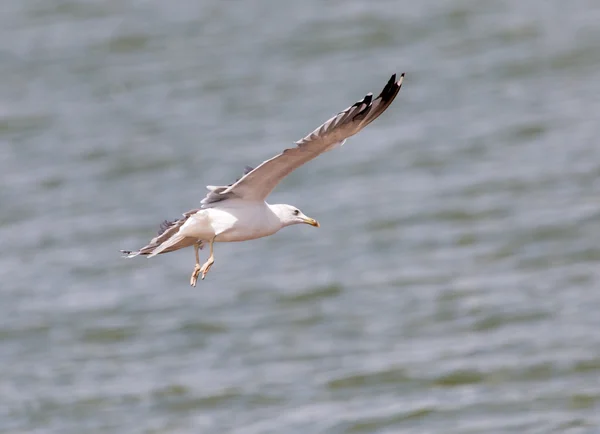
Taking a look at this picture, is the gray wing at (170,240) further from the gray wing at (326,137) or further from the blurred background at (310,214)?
the blurred background at (310,214)

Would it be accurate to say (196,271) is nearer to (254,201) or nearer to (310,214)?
(254,201)

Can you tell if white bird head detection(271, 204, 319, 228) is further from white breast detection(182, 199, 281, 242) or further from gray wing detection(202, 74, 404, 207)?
gray wing detection(202, 74, 404, 207)

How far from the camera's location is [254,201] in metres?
8.24

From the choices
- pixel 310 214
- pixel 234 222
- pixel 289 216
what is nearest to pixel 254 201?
pixel 234 222

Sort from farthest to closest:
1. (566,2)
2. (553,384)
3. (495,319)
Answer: (566,2)
(495,319)
(553,384)

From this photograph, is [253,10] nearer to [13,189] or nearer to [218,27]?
[218,27]

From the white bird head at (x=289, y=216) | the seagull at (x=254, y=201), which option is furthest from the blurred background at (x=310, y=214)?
the seagull at (x=254, y=201)

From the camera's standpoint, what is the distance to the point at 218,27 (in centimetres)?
2567

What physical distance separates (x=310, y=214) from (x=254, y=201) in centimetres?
1067

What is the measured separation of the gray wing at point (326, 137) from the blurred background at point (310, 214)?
6.77 meters

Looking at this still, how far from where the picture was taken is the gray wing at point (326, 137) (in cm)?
757

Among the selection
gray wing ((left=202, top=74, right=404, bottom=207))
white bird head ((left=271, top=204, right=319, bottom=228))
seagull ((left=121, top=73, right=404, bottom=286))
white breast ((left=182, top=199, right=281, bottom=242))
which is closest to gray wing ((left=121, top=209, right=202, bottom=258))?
seagull ((left=121, top=73, right=404, bottom=286))

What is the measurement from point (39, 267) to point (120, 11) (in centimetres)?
943

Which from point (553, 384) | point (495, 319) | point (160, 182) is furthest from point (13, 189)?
point (553, 384)
